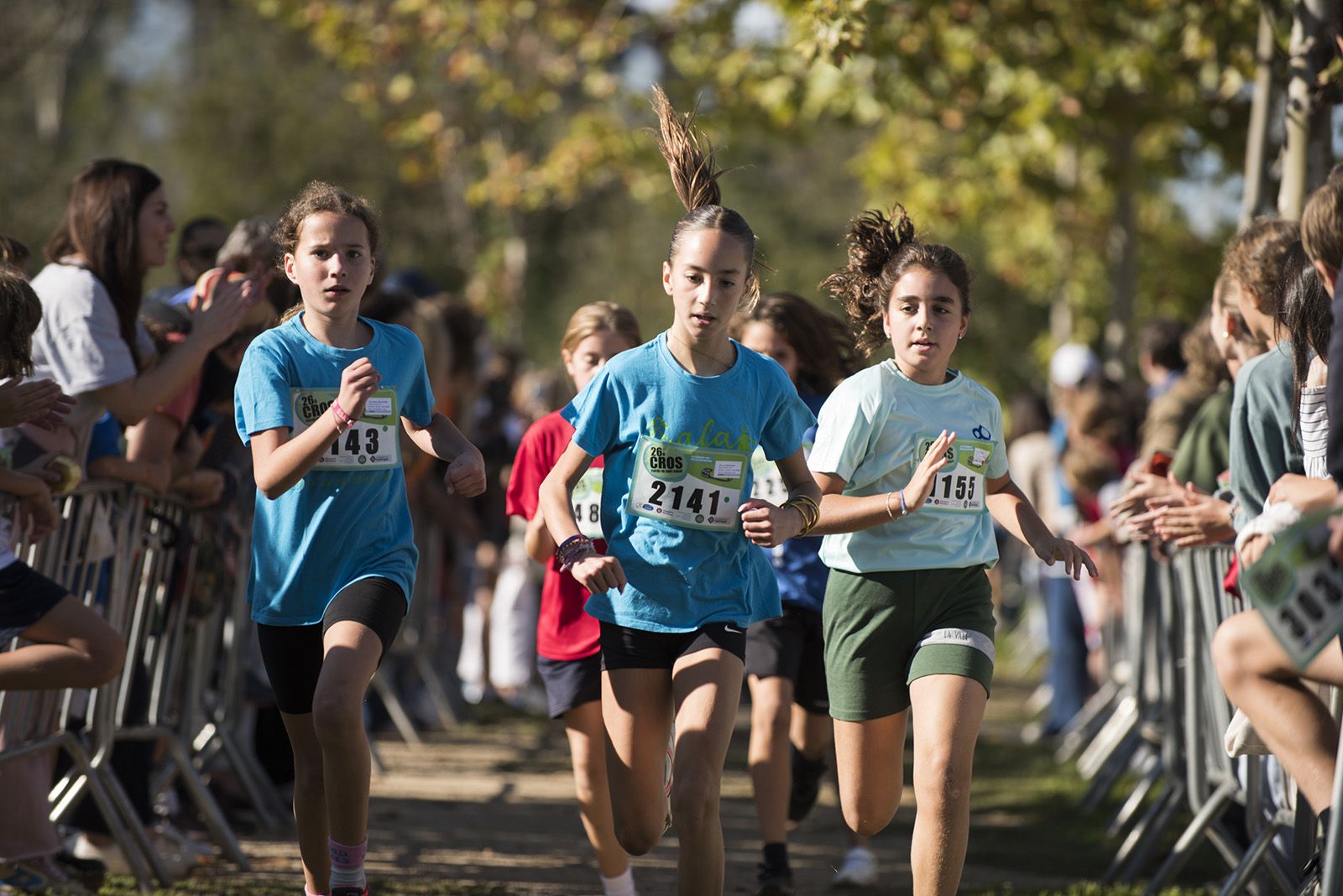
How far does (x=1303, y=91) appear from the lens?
6.57m

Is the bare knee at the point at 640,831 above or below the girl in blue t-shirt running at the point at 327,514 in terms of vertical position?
below

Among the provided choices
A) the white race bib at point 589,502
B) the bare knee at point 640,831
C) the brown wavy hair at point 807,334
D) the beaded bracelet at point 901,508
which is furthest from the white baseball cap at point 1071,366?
the bare knee at point 640,831

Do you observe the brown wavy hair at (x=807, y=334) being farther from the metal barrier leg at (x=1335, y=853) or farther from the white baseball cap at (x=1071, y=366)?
the white baseball cap at (x=1071, y=366)

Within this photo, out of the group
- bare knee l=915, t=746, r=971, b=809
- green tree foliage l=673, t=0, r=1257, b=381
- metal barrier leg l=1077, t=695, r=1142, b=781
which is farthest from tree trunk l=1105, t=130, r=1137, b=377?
bare knee l=915, t=746, r=971, b=809

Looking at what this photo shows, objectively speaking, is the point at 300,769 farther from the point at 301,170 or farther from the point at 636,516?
the point at 301,170

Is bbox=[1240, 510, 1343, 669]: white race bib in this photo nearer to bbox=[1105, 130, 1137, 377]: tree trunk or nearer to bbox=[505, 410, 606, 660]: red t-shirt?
bbox=[505, 410, 606, 660]: red t-shirt

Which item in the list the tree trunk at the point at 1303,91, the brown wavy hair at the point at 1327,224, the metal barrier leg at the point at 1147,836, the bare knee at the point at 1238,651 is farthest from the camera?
the tree trunk at the point at 1303,91

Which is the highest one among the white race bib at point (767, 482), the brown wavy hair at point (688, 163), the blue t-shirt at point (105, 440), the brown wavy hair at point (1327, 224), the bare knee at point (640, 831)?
the brown wavy hair at point (688, 163)

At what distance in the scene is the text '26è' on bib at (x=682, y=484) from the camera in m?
4.35

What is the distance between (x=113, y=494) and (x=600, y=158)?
9313 millimetres

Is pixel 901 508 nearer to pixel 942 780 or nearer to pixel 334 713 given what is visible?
pixel 942 780

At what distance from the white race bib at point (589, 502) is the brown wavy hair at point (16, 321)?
1693 mm

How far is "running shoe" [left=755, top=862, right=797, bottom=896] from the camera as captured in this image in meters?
5.57

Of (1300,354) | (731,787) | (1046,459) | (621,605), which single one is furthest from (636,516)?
(1046,459)
